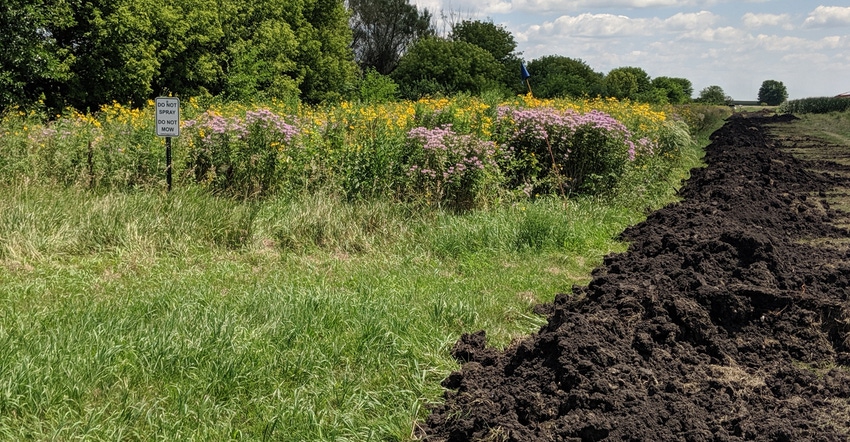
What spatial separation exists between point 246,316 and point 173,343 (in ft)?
2.73

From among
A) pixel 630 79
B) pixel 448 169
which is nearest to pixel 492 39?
pixel 630 79

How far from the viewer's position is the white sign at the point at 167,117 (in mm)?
9352

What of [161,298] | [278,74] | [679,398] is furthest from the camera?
[278,74]

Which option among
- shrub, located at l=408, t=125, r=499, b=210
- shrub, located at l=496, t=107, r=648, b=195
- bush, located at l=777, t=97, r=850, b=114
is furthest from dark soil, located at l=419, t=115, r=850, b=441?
bush, located at l=777, t=97, r=850, b=114

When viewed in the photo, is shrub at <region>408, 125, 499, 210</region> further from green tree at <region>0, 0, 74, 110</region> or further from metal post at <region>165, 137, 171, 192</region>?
green tree at <region>0, 0, 74, 110</region>

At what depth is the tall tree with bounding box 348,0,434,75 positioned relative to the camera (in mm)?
63938

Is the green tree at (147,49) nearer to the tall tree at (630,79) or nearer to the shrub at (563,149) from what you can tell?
the shrub at (563,149)

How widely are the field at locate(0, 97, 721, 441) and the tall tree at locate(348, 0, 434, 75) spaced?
5213 centimetres

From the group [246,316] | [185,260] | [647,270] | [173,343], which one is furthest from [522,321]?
[185,260]

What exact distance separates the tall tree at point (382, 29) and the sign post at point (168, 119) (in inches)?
2185

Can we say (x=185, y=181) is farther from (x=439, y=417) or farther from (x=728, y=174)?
(x=728, y=174)

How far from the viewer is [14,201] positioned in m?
8.20

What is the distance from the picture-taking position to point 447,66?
156 feet

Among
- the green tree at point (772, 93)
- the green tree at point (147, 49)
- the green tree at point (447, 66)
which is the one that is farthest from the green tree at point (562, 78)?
the green tree at point (772, 93)
